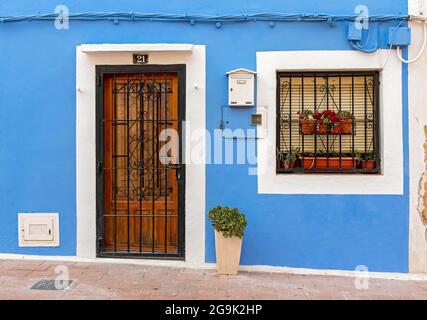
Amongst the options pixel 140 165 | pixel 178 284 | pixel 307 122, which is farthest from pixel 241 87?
pixel 178 284

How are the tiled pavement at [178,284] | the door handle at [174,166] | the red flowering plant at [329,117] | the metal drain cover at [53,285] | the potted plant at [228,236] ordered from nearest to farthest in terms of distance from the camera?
the tiled pavement at [178,284], the metal drain cover at [53,285], the potted plant at [228,236], the red flowering plant at [329,117], the door handle at [174,166]

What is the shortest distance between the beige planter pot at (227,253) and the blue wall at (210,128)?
0.28 m

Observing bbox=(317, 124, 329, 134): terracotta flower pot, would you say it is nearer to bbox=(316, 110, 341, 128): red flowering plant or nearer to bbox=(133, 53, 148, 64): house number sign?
bbox=(316, 110, 341, 128): red flowering plant

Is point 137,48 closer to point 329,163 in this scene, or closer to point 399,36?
point 329,163

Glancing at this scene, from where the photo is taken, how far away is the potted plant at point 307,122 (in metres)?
5.96

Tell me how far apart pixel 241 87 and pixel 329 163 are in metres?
1.41

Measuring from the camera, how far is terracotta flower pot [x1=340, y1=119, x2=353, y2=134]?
19.6 feet

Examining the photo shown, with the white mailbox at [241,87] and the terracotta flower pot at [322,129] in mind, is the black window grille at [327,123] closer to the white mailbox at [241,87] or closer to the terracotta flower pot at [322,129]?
the terracotta flower pot at [322,129]

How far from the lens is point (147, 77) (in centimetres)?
609

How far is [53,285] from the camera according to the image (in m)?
5.27

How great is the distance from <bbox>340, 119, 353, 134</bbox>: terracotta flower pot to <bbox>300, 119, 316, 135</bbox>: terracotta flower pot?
0.34 metres

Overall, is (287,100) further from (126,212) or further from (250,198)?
(126,212)

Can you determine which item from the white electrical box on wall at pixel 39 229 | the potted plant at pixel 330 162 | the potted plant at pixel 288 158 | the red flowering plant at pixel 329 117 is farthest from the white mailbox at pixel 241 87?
the white electrical box on wall at pixel 39 229
